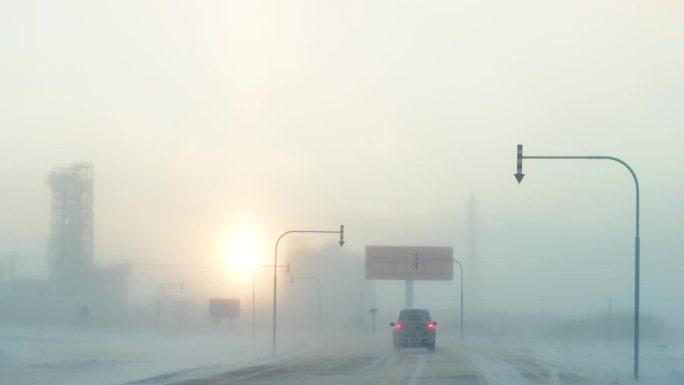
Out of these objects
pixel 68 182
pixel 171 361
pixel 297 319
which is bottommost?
pixel 297 319

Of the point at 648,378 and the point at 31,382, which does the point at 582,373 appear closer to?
the point at 648,378

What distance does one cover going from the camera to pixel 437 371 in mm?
37188

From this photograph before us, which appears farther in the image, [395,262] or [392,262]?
[395,262]

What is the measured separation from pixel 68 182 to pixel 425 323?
2497 inches

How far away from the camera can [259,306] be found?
136625mm

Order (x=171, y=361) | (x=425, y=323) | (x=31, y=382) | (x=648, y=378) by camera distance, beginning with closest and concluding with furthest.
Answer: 1. (x=31, y=382)
2. (x=648, y=378)
3. (x=171, y=361)
4. (x=425, y=323)

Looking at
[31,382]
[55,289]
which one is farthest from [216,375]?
[55,289]

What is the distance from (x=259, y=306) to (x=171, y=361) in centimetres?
9084

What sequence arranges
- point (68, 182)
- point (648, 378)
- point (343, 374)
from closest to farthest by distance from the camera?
point (648, 378) < point (343, 374) < point (68, 182)

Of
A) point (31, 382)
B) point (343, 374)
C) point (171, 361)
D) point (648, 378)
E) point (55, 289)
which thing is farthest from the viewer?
point (55, 289)

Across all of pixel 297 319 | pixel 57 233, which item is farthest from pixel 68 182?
pixel 297 319

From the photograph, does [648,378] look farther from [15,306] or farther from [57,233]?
[15,306]

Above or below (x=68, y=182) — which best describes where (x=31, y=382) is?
below

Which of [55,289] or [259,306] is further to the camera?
[259,306]
